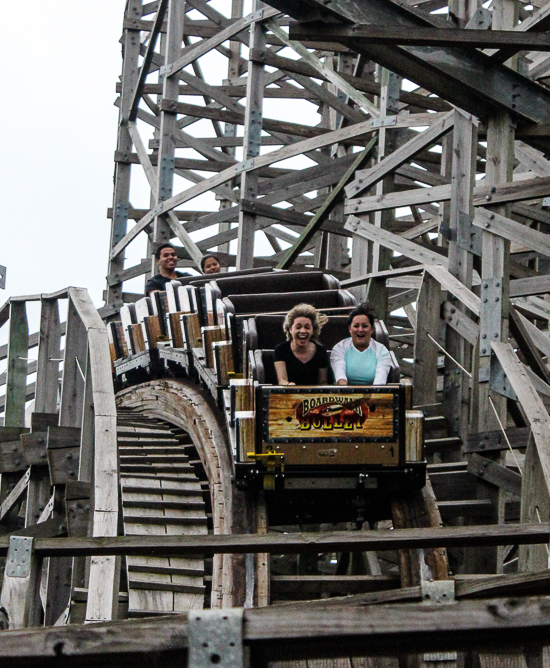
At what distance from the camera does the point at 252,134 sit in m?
14.5

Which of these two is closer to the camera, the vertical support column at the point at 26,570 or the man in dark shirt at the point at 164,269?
the vertical support column at the point at 26,570

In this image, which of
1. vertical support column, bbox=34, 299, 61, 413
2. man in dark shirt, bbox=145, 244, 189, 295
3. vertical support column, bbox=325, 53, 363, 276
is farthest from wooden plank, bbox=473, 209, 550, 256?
vertical support column, bbox=325, 53, 363, 276

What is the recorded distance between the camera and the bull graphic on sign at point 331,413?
23.0ft

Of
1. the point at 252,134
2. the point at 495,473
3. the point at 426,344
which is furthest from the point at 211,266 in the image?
the point at 495,473

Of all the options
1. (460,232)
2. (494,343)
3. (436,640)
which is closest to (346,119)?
(460,232)

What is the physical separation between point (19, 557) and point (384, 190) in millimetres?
8516

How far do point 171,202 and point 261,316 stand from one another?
285 inches

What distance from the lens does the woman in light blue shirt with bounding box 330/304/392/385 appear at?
25.5 feet

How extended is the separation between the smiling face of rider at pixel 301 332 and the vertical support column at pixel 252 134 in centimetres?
647

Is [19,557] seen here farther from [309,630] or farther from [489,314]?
[489,314]

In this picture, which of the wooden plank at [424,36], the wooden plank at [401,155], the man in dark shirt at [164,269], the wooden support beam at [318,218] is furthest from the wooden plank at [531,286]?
the wooden support beam at [318,218]

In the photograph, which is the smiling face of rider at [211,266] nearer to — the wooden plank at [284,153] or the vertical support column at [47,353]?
the wooden plank at [284,153]

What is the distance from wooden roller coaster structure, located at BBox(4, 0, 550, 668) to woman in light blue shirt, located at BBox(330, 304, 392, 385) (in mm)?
265

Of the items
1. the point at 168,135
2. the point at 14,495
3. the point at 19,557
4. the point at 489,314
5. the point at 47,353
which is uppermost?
the point at 168,135
